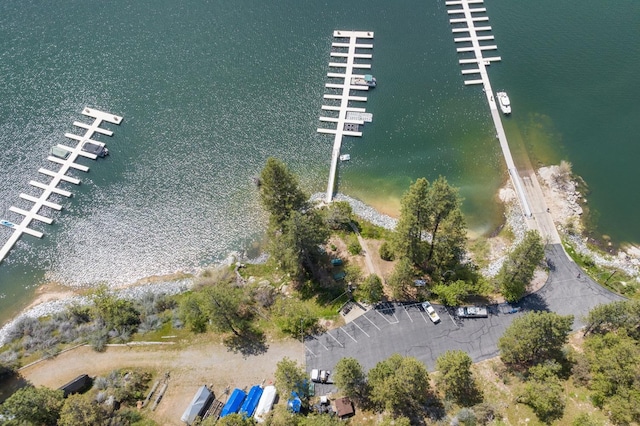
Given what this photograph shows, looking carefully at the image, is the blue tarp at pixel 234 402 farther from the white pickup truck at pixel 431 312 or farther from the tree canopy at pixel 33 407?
the white pickup truck at pixel 431 312

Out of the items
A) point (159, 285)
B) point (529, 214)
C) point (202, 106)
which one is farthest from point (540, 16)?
point (159, 285)

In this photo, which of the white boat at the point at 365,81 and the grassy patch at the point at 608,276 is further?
the white boat at the point at 365,81

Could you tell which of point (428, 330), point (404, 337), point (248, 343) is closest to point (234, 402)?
point (248, 343)

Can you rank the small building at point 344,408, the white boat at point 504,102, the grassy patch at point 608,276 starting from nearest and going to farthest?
1. the small building at point 344,408
2. the grassy patch at point 608,276
3. the white boat at point 504,102

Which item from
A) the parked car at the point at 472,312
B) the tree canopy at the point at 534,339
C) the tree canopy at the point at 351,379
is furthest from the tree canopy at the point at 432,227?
the tree canopy at the point at 351,379

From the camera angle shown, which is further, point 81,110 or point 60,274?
point 81,110

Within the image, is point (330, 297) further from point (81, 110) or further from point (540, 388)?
point (81, 110)

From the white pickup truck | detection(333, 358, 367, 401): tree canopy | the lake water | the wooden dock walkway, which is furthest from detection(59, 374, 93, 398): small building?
the wooden dock walkway
